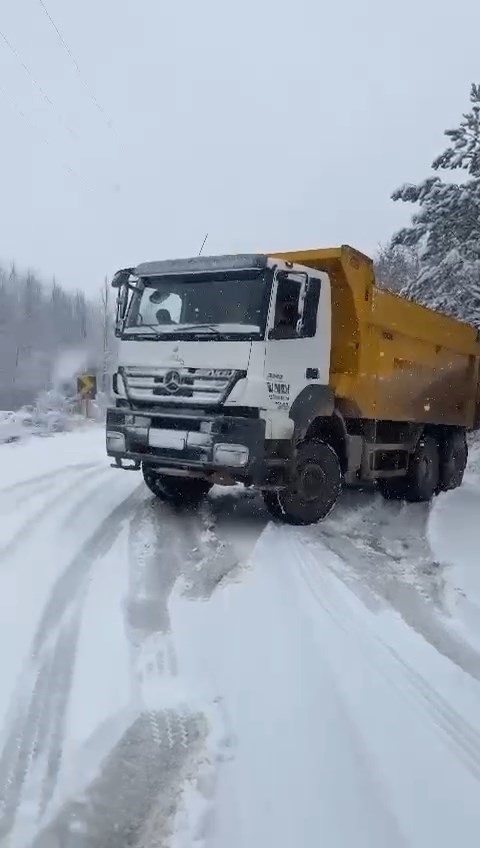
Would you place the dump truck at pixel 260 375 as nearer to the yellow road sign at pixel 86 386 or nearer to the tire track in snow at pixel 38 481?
the tire track in snow at pixel 38 481

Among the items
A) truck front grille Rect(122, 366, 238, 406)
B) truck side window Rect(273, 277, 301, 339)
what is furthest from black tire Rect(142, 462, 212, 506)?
truck side window Rect(273, 277, 301, 339)

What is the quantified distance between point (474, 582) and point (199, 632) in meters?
2.44

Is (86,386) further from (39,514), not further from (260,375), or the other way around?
(260,375)

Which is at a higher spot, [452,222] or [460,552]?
[452,222]

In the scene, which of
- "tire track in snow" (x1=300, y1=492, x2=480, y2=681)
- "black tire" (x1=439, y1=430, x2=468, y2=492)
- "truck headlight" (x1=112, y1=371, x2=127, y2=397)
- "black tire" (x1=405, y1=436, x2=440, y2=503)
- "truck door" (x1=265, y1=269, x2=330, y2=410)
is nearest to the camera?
"tire track in snow" (x1=300, y1=492, x2=480, y2=681)

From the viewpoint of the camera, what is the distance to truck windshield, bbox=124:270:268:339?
21.8 ft

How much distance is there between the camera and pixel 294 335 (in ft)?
22.4

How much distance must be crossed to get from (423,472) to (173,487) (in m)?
4.05

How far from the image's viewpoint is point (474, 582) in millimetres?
5316

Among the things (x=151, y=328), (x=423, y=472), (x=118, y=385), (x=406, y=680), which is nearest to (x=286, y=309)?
(x=151, y=328)

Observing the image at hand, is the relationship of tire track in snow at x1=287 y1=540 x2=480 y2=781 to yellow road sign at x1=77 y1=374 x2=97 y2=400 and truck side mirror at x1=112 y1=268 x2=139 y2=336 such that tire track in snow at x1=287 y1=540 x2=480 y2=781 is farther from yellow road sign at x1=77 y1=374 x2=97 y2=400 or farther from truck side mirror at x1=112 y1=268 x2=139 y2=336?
yellow road sign at x1=77 y1=374 x2=97 y2=400

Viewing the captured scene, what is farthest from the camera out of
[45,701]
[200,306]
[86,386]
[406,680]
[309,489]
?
[86,386]

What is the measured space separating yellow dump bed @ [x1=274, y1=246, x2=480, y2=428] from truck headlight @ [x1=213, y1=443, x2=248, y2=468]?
1.80 m

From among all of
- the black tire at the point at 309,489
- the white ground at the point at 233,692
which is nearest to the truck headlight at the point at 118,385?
the white ground at the point at 233,692
